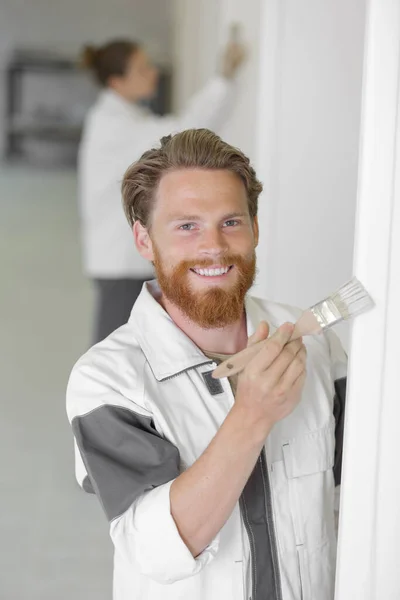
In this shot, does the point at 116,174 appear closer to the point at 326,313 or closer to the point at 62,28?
the point at 326,313

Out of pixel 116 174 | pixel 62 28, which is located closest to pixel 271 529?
pixel 116 174

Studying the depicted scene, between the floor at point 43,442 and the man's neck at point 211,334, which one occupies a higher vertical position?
the man's neck at point 211,334

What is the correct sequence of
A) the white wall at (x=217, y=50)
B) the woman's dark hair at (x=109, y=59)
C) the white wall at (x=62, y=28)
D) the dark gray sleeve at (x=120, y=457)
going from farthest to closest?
the white wall at (x=62, y=28) → the woman's dark hair at (x=109, y=59) → the white wall at (x=217, y=50) → the dark gray sleeve at (x=120, y=457)

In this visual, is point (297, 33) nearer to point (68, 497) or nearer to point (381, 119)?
point (381, 119)

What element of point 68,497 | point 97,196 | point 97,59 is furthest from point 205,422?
point 97,59

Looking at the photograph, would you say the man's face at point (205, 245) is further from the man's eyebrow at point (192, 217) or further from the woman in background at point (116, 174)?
the woman in background at point (116, 174)

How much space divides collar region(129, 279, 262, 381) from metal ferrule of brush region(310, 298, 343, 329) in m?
0.26

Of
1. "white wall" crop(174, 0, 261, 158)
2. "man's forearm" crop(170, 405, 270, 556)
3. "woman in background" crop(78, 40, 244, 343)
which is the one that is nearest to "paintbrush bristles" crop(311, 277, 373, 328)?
"man's forearm" crop(170, 405, 270, 556)

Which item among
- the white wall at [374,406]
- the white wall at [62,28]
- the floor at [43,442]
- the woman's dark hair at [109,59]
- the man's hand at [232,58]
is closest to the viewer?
the white wall at [374,406]

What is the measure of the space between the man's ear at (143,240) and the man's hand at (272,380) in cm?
40

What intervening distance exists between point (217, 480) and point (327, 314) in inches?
11.0

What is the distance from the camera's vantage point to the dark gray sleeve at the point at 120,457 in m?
1.14

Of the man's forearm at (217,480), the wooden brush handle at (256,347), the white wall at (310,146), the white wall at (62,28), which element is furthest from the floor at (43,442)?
the white wall at (62,28)

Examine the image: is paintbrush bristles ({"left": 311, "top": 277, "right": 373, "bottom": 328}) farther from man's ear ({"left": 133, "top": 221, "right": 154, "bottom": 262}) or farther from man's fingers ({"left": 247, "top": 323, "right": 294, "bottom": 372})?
man's ear ({"left": 133, "top": 221, "right": 154, "bottom": 262})
